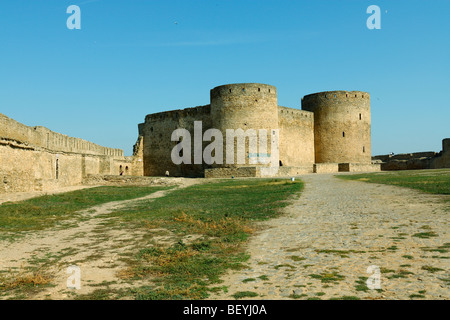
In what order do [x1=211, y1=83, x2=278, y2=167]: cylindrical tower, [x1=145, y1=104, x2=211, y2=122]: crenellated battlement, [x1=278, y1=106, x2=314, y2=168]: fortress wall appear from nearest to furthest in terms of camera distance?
1. [x1=211, y1=83, x2=278, y2=167]: cylindrical tower
2. [x1=145, y1=104, x2=211, y2=122]: crenellated battlement
3. [x1=278, y1=106, x2=314, y2=168]: fortress wall

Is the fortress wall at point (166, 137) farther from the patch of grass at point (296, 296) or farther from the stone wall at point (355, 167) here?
the patch of grass at point (296, 296)

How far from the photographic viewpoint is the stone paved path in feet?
11.5

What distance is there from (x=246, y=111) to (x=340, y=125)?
14.1 metres

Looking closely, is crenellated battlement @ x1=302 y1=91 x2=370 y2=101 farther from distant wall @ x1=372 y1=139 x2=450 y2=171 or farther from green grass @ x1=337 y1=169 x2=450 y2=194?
green grass @ x1=337 y1=169 x2=450 y2=194

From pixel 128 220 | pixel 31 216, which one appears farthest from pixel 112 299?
pixel 31 216

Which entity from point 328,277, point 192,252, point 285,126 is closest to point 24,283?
point 192,252

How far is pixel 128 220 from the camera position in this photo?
8625 mm

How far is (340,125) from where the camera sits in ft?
131

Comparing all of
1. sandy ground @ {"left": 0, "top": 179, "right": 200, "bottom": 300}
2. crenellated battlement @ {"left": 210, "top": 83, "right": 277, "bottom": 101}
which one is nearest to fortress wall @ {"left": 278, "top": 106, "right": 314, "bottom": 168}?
crenellated battlement @ {"left": 210, "top": 83, "right": 277, "bottom": 101}

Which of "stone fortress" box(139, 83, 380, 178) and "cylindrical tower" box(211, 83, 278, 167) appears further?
"stone fortress" box(139, 83, 380, 178)

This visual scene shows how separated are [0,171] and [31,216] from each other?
5.64 metres

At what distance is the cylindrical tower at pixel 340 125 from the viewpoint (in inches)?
1576

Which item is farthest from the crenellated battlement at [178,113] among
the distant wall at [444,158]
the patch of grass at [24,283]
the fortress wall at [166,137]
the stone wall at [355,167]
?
the patch of grass at [24,283]
